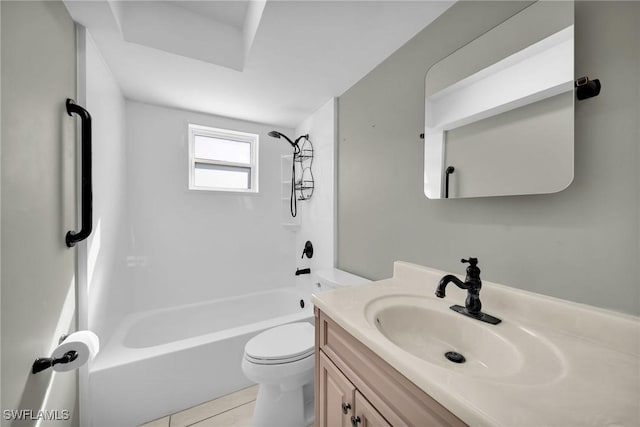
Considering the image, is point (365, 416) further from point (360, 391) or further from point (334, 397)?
point (334, 397)

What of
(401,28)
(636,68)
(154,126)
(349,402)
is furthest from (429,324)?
(154,126)

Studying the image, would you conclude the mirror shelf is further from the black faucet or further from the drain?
the drain

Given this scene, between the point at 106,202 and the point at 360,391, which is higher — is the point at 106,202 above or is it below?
above

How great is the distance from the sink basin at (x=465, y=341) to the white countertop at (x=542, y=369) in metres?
0.01

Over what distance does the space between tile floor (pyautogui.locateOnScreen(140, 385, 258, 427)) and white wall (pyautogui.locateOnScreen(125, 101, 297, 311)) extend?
1.08m

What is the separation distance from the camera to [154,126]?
2184mm

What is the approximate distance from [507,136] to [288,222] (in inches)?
88.3

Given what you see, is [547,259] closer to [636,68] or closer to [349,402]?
[636,68]

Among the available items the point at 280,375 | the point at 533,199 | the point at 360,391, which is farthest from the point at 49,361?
the point at 533,199

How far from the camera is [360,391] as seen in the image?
2.36 feet

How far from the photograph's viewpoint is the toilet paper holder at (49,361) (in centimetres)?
87

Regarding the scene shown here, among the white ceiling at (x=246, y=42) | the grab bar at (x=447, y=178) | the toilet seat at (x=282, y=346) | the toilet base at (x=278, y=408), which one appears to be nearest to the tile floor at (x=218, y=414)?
the toilet base at (x=278, y=408)

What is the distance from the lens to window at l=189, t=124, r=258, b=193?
2.43m

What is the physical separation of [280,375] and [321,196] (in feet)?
4.78
